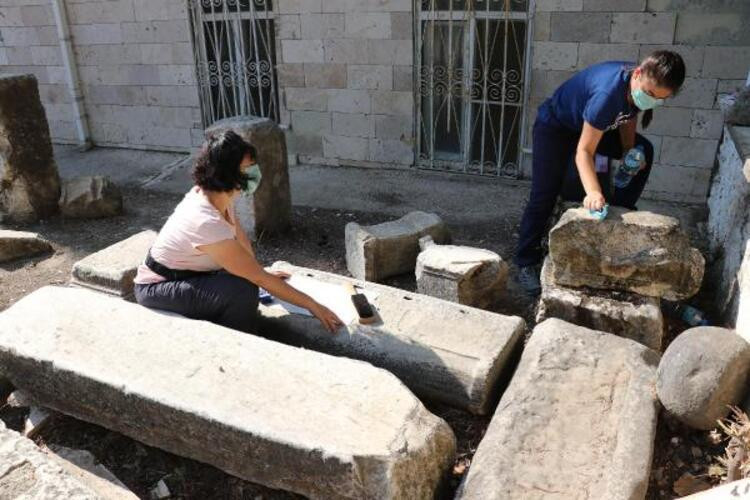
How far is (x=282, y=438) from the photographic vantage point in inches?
86.7

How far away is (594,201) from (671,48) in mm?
2939

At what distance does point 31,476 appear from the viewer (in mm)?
2127

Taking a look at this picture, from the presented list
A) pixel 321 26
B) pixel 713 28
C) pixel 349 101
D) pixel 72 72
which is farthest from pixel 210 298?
pixel 72 72

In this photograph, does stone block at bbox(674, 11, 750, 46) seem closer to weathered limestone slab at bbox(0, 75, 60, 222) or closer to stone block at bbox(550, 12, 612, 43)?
stone block at bbox(550, 12, 612, 43)

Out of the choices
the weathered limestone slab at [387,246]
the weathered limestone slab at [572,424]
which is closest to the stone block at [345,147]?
the weathered limestone slab at [387,246]

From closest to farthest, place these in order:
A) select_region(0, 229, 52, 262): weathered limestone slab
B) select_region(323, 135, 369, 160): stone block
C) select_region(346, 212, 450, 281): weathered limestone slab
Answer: select_region(346, 212, 450, 281): weathered limestone slab < select_region(0, 229, 52, 262): weathered limestone slab < select_region(323, 135, 369, 160): stone block

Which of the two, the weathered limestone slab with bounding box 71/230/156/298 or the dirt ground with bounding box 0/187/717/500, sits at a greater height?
the weathered limestone slab with bounding box 71/230/156/298

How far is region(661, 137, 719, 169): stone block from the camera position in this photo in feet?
17.7

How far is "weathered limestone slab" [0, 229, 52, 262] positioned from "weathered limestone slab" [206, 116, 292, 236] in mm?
1718

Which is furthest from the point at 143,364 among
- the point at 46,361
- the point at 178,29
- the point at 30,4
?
the point at 30,4

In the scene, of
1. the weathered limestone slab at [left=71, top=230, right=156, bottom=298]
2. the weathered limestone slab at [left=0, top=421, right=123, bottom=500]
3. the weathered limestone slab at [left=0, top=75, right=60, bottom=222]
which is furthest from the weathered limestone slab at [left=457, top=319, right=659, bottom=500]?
the weathered limestone slab at [left=0, top=75, right=60, bottom=222]

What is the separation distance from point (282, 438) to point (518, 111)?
4.74 metres

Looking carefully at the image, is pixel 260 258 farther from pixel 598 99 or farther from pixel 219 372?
pixel 598 99

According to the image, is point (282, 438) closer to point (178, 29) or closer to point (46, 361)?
point (46, 361)
